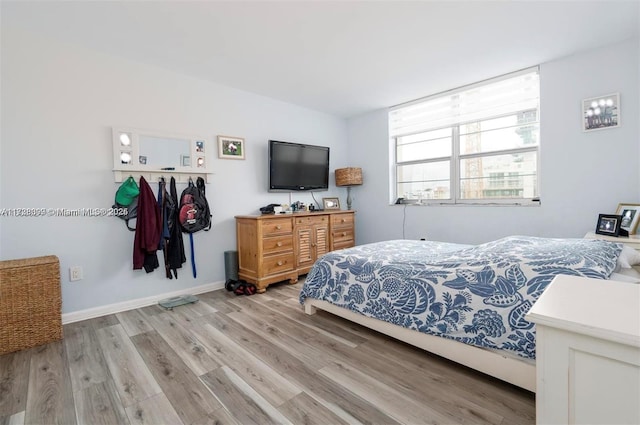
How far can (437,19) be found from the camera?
7.41 ft

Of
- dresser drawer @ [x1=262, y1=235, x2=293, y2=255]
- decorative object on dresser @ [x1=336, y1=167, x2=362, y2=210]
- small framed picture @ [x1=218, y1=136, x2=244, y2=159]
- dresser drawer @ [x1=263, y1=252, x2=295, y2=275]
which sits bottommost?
dresser drawer @ [x1=263, y1=252, x2=295, y2=275]

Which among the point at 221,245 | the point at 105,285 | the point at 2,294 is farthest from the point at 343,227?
the point at 2,294

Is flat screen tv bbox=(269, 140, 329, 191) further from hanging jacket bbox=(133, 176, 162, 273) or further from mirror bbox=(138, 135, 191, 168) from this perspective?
hanging jacket bbox=(133, 176, 162, 273)

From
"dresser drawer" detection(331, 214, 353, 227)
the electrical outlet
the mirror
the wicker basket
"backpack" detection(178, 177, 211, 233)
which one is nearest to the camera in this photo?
the wicker basket

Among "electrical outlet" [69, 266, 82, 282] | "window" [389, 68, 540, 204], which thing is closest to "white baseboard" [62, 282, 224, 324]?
"electrical outlet" [69, 266, 82, 282]

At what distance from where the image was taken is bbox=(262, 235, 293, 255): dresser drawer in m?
3.32

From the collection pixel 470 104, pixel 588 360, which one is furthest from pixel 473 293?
pixel 470 104

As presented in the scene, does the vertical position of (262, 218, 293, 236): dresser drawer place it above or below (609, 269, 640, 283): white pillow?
above

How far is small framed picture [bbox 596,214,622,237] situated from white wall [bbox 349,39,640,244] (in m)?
0.34

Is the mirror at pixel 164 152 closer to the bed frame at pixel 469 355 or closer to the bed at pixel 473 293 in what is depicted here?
the bed at pixel 473 293

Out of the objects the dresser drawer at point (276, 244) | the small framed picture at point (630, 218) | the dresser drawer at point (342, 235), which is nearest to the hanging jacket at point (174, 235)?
the dresser drawer at point (276, 244)

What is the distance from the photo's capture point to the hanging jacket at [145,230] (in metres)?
2.75

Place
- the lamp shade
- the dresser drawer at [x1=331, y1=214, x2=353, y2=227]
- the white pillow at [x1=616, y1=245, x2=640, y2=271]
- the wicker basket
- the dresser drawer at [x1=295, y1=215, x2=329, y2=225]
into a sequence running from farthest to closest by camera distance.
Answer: the lamp shade < the dresser drawer at [x1=331, y1=214, x2=353, y2=227] < the dresser drawer at [x1=295, y1=215, x2=329, y2=225] < the wicker basket < the white pillow at [x1=616, y1=245, x2=640, y2=271]

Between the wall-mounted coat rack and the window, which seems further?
the window
